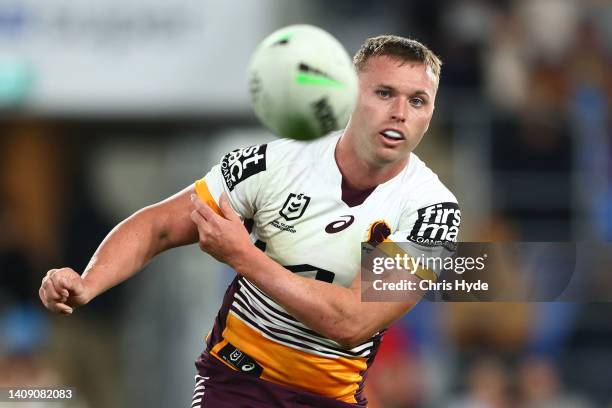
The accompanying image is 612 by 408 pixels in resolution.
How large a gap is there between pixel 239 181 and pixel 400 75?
0.94 metres

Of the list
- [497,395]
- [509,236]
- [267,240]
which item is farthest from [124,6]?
[267,240]

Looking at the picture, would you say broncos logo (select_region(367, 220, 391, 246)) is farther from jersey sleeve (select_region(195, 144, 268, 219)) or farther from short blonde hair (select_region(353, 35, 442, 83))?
short blonde hair (select_region(353, 35, 442, 83))

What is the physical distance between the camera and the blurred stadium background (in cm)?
1259

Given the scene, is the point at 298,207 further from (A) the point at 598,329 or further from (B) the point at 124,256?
(A) the point at 598,329

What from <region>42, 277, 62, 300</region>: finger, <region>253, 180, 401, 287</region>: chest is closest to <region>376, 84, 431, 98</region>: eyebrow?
<region>253, 180, 401, 287</region>: chest

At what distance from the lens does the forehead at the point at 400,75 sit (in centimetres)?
638

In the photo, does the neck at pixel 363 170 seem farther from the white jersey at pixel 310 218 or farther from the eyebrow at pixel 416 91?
the eyebrow at pixel 416 91

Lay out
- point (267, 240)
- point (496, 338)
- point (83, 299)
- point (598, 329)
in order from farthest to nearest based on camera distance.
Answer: point (598, 329), point (496, 338), point (267, 240), point (83, 299)

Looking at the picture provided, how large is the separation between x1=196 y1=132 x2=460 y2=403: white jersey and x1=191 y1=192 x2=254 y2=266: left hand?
0.39 metres

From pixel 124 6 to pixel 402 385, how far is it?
15.9ft

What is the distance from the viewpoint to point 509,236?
43.2ft

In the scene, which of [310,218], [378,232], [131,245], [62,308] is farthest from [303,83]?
[62,308]

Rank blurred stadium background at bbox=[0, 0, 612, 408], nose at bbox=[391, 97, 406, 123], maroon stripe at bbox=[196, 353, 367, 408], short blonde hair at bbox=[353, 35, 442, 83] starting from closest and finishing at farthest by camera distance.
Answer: nose at bbox=[391, 97, 406, 123] → short blonde hair at bbox=[353, 35, 442, 83] → maroon stripe at bbox=[196, 353, 367, 408] → blurred stadium background at bbox=[0, 0, 612, 408]

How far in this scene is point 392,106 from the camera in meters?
6.35
